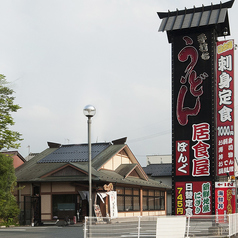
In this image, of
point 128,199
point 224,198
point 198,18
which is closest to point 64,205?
point 128,199

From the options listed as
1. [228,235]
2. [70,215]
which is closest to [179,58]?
[228,235]

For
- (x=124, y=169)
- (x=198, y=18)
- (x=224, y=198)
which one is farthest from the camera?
(x=124, y=169)

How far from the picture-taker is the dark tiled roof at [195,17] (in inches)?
895

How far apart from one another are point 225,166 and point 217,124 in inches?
86.9

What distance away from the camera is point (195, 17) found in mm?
23422

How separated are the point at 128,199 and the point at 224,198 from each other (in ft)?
57.5

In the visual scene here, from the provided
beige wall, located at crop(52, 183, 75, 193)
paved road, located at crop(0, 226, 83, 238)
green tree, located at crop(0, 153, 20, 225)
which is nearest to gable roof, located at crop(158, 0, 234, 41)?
paved road, located at crop(0, 226, 83, 238)

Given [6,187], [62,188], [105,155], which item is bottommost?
[62,188]

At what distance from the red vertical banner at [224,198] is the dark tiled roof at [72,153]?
18.8m

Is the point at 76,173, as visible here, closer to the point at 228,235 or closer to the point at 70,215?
the point at 70,215

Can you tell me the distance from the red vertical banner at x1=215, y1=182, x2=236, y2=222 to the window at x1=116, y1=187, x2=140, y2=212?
14.8 metres

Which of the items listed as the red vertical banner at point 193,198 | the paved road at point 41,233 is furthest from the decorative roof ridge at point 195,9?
the paved road at point 41,233

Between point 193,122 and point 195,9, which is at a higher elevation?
point 195,9

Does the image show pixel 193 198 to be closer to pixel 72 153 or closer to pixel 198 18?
pixel 198 18
